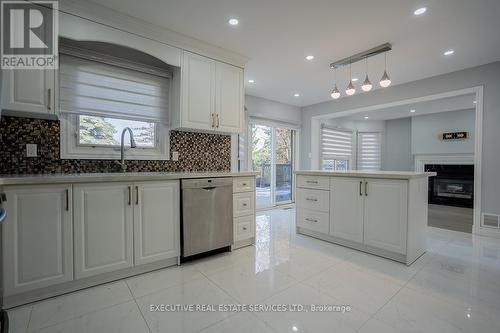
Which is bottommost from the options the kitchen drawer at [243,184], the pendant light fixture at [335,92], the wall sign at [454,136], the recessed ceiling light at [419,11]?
the kitchen drawer at [243,184]

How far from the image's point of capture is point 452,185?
603 cm

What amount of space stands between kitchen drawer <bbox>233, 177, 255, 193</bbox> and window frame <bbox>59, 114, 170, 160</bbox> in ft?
3.06

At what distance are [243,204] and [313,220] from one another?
3.38 ft

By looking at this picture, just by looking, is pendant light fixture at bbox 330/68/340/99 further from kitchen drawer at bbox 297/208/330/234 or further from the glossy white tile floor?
the glossy white tile floor

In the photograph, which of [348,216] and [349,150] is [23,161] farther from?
[349,150]

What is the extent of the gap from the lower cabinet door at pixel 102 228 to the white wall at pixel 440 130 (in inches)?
278

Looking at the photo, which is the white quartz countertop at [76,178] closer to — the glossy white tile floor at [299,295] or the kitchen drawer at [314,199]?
the glossy white tile floor at [299,295]

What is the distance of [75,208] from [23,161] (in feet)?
2.69

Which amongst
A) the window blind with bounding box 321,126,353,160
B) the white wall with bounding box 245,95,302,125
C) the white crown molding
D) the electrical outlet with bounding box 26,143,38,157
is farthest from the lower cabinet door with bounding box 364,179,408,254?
the window blind with bounding box 321,126,353,160

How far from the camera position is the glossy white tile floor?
146cm

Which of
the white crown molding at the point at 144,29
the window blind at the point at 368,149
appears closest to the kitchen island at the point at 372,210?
the white crown molding at the point at 144,29

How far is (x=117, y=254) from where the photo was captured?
195cm

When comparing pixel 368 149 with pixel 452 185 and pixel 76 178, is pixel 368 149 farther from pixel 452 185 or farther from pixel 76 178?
pixel 76 178

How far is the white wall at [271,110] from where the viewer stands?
16.2 feet
